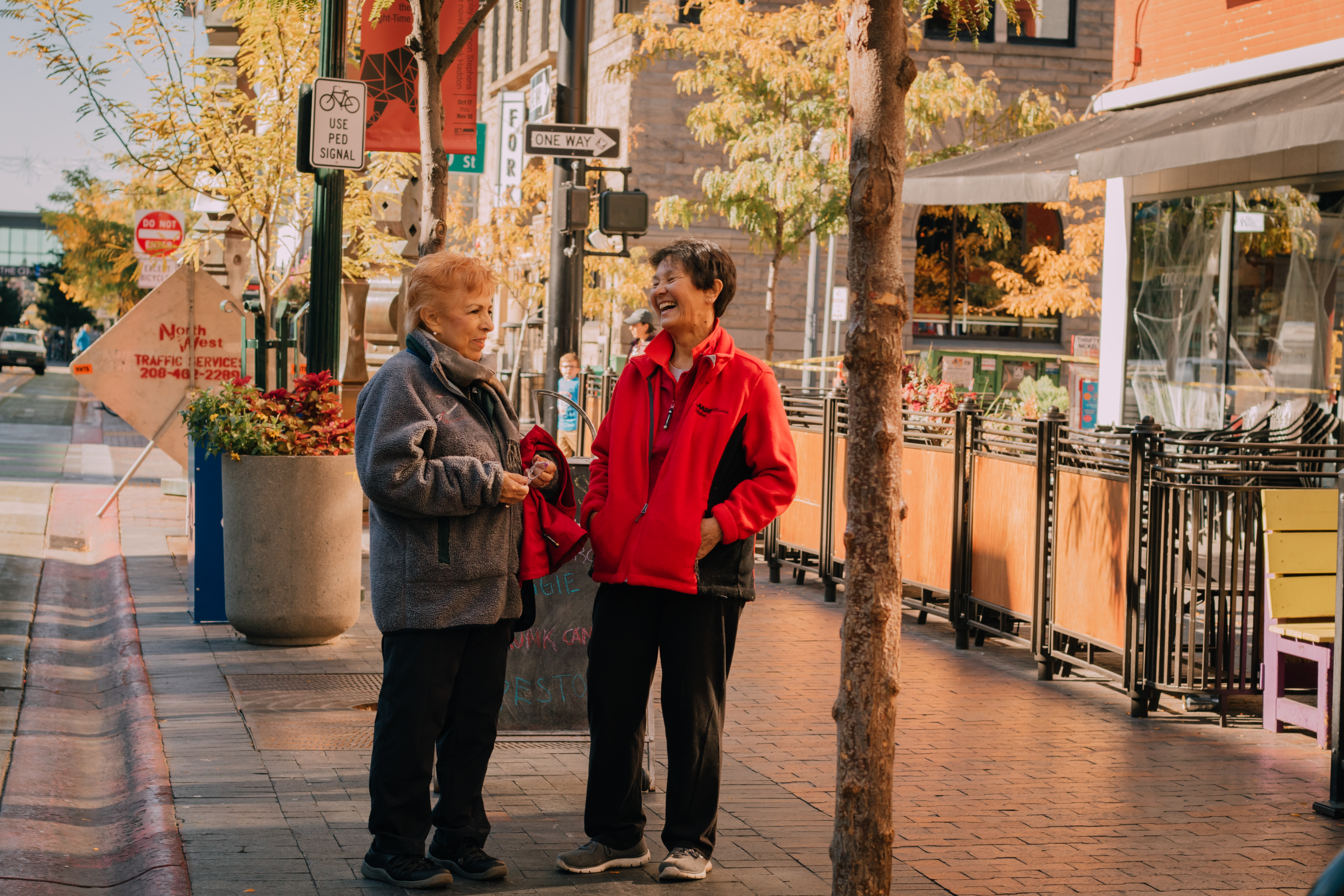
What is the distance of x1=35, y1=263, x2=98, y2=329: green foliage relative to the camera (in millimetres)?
108562

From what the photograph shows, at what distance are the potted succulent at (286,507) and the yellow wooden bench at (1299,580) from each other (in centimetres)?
484

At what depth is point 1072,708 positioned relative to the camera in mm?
7711

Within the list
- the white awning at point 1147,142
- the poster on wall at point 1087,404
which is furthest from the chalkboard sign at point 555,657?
the poster on wall at point 1087,404

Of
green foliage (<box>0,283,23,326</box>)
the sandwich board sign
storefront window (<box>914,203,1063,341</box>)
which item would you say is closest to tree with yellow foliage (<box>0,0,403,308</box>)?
the sandwich board sign

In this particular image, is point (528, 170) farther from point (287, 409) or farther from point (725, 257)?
point (725, 257)

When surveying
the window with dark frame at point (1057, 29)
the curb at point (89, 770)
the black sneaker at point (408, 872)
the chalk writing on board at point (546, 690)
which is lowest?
the curb at point (89, 770)

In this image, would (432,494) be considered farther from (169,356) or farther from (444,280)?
(169,356)

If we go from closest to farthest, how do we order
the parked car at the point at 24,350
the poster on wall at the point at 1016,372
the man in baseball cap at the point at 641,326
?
the man in baseball cap at the point at 641,326, the poster on wall at the point at 1016,372, the parked car at the point at 24,350

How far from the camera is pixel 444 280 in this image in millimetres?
4672

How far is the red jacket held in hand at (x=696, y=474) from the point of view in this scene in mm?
4621

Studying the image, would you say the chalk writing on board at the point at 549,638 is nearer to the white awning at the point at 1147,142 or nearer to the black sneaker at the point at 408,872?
the black sneaker at the point at 408,872

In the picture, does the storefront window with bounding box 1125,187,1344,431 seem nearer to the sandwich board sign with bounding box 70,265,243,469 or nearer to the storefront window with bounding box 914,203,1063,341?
the sandwich board sign with bounding box 70,265,243,469

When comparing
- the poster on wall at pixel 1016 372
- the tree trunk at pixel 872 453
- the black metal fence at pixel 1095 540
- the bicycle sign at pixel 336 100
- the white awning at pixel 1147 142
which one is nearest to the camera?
the tree trunk at pixel 872 453

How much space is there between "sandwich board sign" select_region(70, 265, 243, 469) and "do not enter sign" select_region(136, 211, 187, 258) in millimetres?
10759
